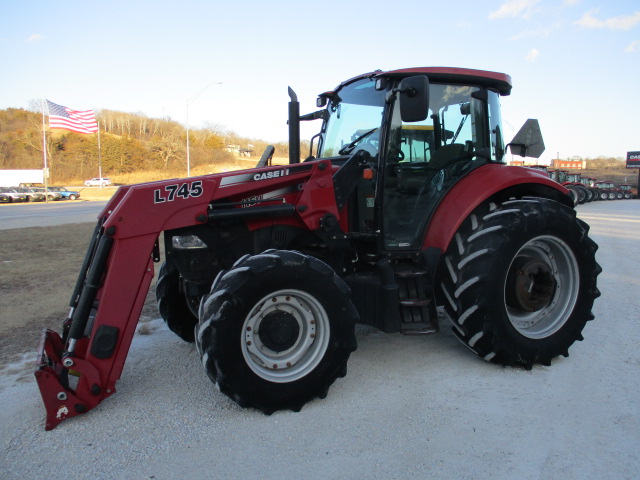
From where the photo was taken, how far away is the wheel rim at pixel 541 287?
4188 millimetres

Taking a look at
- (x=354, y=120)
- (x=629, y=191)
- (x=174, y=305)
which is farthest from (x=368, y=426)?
→ (x=629, y=191)

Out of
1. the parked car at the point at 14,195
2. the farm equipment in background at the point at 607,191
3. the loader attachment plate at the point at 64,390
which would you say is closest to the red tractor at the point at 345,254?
the loader attachment plate at the point at 64,390

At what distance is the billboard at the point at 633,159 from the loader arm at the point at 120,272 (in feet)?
190

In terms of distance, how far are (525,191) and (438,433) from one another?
261cm

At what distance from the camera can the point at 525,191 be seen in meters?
4.66

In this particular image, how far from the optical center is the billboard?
51241mm

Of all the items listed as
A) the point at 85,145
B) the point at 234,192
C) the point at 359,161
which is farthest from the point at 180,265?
the point at 85,145

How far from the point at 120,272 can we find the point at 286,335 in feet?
3.87

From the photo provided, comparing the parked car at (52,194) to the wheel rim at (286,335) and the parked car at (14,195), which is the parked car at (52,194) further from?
the wheel rim at (286,335)

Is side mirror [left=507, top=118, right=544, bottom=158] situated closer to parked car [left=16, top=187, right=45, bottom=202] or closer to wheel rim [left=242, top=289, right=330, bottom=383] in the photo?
wheel rim [left=242, top=289, right=330, bottom=383]

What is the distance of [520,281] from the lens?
4.17m

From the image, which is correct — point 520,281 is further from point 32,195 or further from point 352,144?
point 32,195

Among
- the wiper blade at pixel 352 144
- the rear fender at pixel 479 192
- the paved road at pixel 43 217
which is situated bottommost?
the paved road at pixel 43 217

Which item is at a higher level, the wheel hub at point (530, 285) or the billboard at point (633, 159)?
the billboard at point (633, 159)
